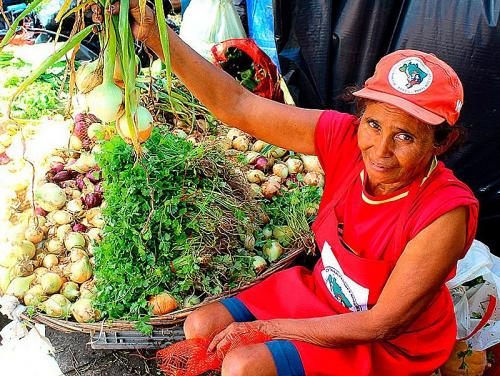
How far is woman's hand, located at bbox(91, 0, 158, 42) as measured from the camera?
52.9 inches

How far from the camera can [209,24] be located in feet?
11.5

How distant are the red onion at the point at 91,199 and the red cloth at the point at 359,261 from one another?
1.05m

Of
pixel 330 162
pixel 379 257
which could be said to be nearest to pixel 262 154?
pixel 330 162

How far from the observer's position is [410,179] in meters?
1.56

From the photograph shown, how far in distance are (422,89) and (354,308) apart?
2.34 feet

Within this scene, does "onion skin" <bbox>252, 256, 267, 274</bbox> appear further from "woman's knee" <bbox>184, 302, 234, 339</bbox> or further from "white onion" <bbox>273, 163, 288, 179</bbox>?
"white onion" <bbox>273, 163, 288, 179</bbox>

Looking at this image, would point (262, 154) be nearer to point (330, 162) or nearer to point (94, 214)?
point (94, 214)

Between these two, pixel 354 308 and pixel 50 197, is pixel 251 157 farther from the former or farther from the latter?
pixel 354 308

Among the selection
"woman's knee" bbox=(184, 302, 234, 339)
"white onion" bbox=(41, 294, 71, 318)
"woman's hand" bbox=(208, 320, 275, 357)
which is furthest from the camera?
"white onion" bbox=(41, 294, 71, 318)

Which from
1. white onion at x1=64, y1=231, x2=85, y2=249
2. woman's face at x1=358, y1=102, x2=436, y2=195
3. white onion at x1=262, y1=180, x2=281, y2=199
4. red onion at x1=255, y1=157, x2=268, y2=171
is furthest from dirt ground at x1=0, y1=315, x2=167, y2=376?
woman's face at x1=358, y1=102, x2=436, y2=195

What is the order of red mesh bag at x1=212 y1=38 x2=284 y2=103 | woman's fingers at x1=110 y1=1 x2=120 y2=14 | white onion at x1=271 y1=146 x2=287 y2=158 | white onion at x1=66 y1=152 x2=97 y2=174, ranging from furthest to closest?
red mesh bag at x1=212 y1=38 x2=284 y2=103
white onion at x1=271 y1=146 x2=287 y2=158
white onion at x1=66 y1=152 x2=97 y2=174
woman's fingers at x1=110 y1=1 x2=120 y2=14

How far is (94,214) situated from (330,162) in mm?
1254

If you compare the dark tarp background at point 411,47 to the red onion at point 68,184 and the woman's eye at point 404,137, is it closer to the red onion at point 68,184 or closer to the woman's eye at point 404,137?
the woman's eye at point 404,137

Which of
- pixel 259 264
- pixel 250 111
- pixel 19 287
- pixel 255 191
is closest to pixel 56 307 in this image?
pixel 19 287
